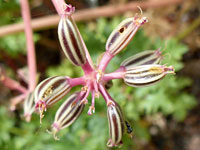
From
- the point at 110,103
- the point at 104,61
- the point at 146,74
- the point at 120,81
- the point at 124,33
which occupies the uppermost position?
the point at 124,33

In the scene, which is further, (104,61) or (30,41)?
(30,41)

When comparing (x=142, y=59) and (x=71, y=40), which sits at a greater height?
(x=71, y=40)

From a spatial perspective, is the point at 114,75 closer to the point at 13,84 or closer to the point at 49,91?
the point at 49,91

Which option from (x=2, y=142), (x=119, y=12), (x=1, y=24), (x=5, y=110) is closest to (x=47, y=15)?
(x=1, y=24)

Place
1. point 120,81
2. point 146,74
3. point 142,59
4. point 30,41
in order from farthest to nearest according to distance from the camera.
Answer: point 120,81 → point 30,41 → point 142,59 → point 146,74

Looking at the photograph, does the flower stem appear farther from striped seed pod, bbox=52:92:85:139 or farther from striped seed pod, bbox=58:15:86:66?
striped seed pod, bbox=58:15:86:66

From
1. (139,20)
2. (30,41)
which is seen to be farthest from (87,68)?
(30,41)
